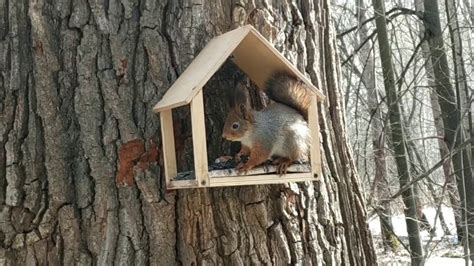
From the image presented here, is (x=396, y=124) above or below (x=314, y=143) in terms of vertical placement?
above

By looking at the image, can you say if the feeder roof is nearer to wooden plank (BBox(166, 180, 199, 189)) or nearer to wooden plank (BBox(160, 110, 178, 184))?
wooden plank (BBox(160, 110, 178, 184))

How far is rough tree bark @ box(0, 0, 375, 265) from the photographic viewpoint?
59.6 inches

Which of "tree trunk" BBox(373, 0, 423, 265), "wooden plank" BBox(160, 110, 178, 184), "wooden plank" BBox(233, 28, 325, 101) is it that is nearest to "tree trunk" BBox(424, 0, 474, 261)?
"tree trunk" BBox(373, 0, 423, 265)

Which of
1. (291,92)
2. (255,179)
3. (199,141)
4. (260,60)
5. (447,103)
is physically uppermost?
(447,103)

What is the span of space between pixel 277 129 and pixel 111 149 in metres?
0.46

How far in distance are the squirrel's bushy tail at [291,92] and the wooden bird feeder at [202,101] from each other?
0.02 metres

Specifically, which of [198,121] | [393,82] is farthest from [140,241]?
[393,82]

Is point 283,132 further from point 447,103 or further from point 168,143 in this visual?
point 447,103

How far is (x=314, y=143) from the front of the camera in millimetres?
1492

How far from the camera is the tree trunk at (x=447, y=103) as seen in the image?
5246 millimetres

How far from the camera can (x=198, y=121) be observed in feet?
4.32

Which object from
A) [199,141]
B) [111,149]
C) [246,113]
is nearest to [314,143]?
[246,113]

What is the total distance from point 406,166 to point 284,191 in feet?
12.4

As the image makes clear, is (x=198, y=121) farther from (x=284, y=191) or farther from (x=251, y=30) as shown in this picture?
(x=284, y=191)
